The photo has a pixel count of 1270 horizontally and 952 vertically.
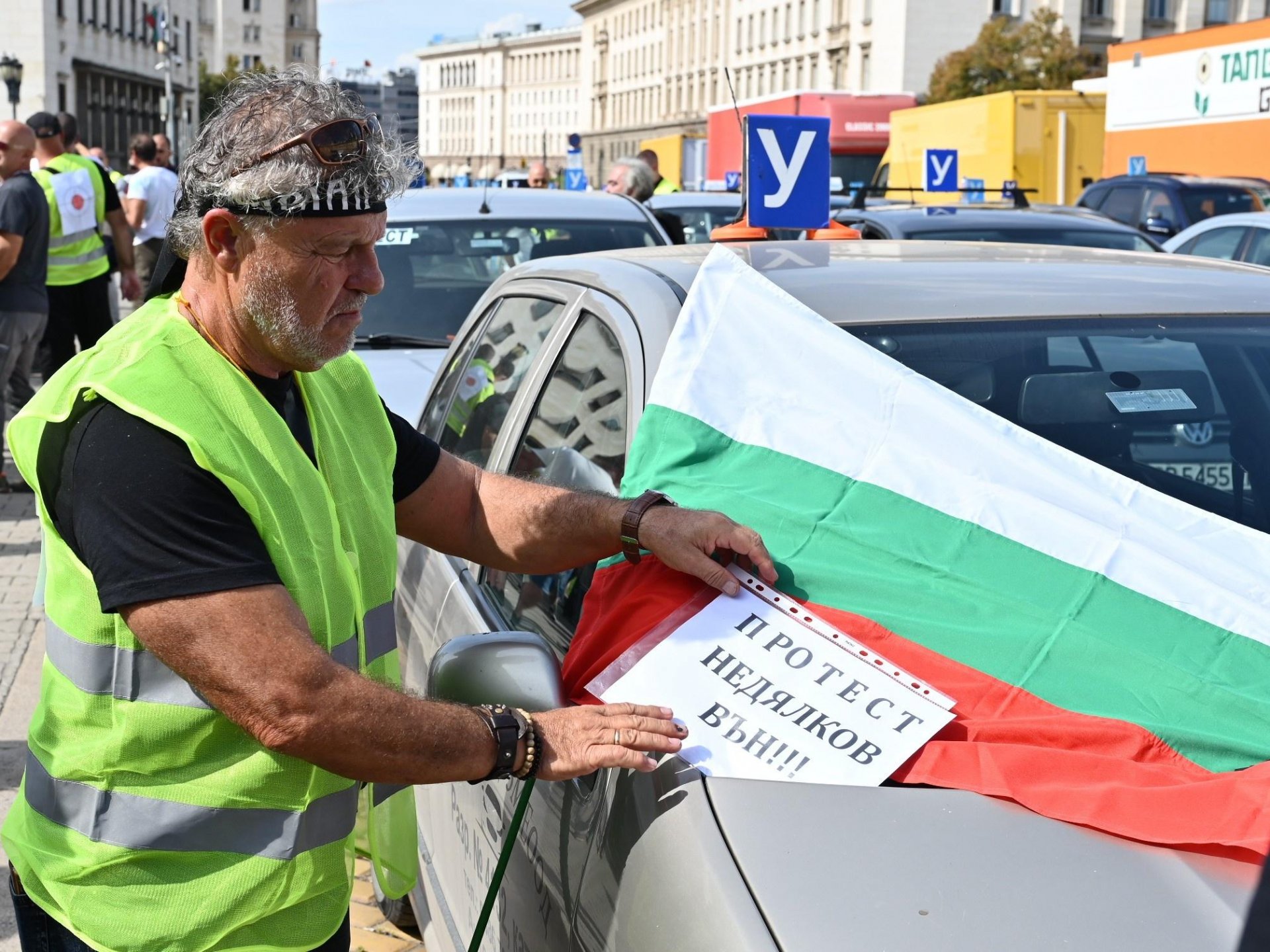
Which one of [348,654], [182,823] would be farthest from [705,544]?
[182,823]

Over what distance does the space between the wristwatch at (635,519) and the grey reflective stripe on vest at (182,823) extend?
0.63 metres

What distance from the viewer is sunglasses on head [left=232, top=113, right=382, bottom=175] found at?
195cm

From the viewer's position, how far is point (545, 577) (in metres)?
2.83

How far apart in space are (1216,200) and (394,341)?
37.9 ft

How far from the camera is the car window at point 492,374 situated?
11.4 feet


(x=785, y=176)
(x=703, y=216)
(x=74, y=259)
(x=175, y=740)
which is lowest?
Result: (x=175, y=740)

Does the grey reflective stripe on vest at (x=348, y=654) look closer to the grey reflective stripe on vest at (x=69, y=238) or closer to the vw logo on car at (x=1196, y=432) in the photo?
the vw logo on car at (x=1196, y=432)

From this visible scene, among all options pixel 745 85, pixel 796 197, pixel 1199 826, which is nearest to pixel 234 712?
pixel 1199 826

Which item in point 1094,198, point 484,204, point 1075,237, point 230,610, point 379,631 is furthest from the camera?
point 1094,198

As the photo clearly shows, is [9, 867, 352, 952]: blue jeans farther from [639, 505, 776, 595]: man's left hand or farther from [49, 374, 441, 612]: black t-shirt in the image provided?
[639, 505, 776, 595]: man's left hand

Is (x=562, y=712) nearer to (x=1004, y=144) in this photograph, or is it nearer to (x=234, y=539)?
(x=234, y=539)

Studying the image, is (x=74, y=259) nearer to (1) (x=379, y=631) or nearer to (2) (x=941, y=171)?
(1) (x=379, y=631)

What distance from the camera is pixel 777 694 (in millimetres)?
2092

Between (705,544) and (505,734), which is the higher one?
(705,544)
